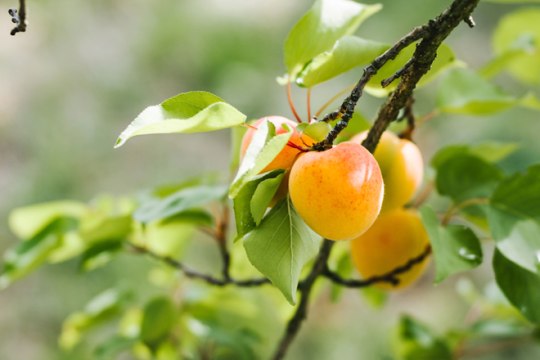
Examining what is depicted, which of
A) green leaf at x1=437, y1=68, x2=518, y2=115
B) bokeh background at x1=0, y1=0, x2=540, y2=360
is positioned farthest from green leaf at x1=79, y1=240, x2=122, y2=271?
bokeh background at x1=0, y1=0, x2=540, y2=360

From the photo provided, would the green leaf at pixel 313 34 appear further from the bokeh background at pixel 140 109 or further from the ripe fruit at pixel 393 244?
the bokeh background at pixel 140 109

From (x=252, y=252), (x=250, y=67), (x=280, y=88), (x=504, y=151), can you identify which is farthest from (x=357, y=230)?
(x=250, y=67)

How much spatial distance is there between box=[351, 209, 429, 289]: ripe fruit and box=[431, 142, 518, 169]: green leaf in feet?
0.19

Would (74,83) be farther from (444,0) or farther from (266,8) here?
(444,0)

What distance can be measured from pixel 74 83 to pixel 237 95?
53 centimetres

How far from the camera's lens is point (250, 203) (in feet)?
1.10

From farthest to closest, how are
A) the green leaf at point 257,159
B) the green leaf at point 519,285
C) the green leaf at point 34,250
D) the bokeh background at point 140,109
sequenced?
the bokeh background at point 140,109 < the green leaf at point 34,250 < the green leaf at point 519,285 < the green leaf at point 257,159

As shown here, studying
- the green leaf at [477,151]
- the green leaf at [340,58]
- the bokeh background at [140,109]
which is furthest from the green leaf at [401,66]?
the bokeh background at [140,109]

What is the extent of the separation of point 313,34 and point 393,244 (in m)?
0.17

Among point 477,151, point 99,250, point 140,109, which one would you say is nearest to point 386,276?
point 477,151

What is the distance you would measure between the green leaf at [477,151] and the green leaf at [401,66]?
0.37ft

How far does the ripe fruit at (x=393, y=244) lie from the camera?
18.3 inches

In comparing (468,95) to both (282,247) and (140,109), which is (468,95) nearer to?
(282,247)

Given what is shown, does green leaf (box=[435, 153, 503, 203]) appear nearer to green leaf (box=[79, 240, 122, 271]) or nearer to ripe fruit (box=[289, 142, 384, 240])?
ripe fruit (box=[289, 142, 384, 240])
